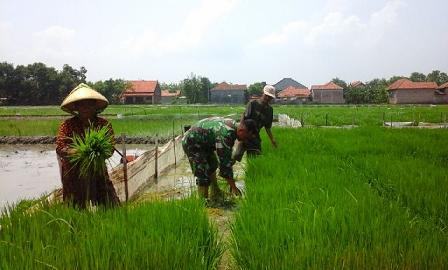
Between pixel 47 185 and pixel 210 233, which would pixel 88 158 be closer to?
pixel 210 233

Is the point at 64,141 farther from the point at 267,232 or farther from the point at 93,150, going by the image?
the point at 267,232

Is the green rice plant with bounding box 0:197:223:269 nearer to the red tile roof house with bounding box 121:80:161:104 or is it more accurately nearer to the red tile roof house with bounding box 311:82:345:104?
the red tile roof house with bounding box 121:80:161:104

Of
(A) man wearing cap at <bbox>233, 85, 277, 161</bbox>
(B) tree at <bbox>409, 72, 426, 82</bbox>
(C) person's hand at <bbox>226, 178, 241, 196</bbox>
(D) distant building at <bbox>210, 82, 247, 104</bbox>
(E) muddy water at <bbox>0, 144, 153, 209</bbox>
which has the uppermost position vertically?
(B) tree at <bbox>409, 72, 426, 82</bbox>

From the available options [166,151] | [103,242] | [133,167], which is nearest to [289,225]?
[103,242]

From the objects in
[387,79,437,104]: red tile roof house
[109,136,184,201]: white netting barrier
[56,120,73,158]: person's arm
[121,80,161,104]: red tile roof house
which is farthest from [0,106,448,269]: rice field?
[121,80,161,104]: red tile roof house

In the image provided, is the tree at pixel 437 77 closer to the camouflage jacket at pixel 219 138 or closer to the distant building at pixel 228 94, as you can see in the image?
the distant building at pixel 228 94

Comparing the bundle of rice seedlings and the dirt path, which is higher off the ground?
the bundle of rice seedlings

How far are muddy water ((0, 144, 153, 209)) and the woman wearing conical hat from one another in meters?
1.74

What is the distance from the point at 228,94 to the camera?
63812 mm

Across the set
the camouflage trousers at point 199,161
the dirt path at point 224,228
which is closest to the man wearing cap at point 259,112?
the camouflage trousers at point 199,161

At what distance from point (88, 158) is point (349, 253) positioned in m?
1.76

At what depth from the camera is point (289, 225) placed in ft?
8.43

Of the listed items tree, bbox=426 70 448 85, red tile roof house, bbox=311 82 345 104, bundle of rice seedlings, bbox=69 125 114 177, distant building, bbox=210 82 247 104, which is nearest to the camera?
bundle of rice seedlings, bbox=69 125 114 177

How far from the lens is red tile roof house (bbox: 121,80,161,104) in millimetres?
55916
